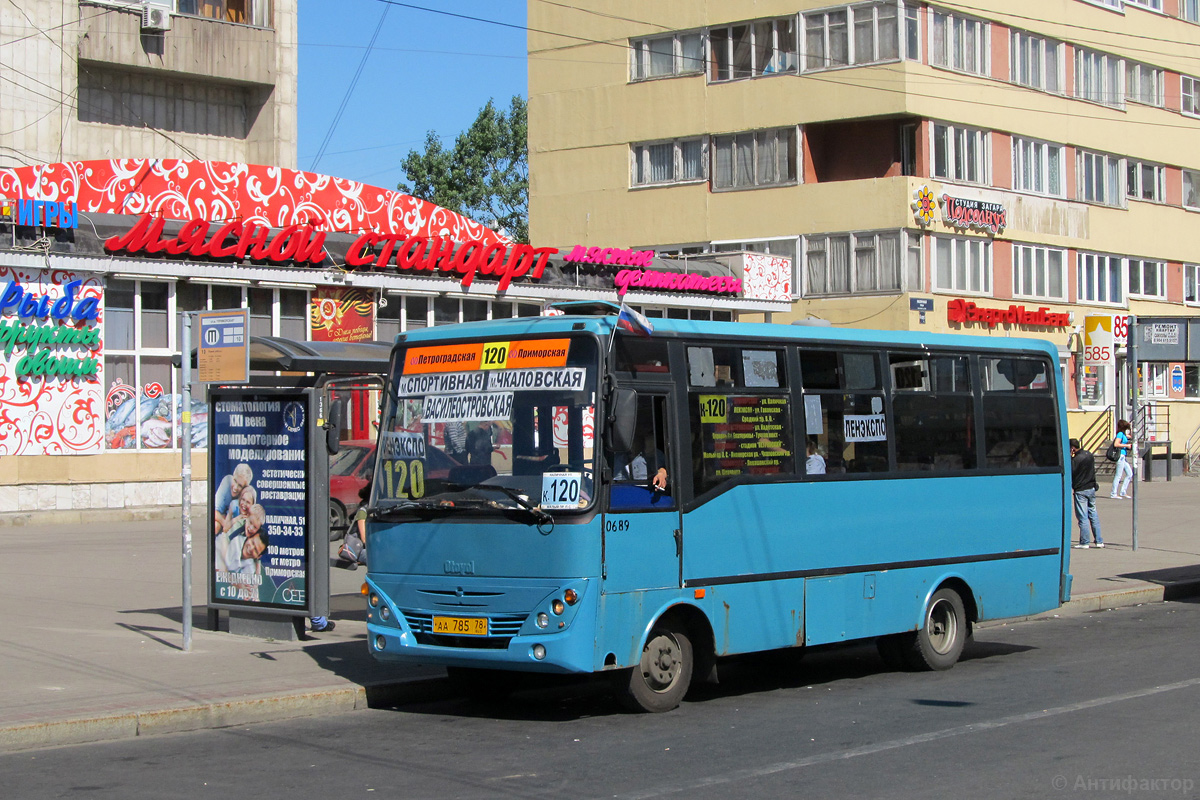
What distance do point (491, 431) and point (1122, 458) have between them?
2565 centimetres

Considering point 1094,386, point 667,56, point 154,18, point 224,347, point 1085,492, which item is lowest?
point 1085,492

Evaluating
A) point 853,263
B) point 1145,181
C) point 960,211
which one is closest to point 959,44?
point 960,211

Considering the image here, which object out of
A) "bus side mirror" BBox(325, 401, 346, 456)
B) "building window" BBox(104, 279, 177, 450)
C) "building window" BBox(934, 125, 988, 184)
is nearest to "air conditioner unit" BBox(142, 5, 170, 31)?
"building window" BBox(104, 279, 177, 450)

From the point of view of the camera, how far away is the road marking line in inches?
305

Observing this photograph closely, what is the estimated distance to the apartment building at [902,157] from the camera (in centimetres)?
4162

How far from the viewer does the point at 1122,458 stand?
1270 inches

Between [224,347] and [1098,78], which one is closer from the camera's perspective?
[224,347]

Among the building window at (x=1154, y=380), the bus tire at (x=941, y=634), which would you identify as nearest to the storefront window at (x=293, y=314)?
the bus tire at (x=941, y=634)

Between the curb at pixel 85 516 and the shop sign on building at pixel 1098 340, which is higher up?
the shop sign on building at pixel 1098 340

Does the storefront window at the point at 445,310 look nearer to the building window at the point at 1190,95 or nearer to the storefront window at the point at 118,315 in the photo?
the storefront window at the point at 118,315

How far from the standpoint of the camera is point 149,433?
27031mm

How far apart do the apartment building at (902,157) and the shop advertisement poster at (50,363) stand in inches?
893

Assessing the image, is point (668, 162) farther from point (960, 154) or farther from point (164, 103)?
point (164, 103)

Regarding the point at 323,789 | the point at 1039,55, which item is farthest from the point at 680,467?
the point at 1039,55
